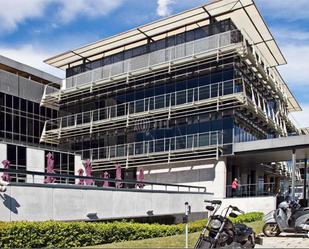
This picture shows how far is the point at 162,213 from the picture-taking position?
22.4 meters

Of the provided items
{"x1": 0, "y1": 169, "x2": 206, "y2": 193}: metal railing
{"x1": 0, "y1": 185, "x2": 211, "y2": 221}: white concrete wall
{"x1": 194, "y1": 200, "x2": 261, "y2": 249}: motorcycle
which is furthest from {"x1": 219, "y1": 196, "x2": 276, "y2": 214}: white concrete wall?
{"x1": 194, "y1": 200, "x2": 261, "y2": 249}: motorcycle

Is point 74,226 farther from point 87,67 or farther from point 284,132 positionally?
point 284,132

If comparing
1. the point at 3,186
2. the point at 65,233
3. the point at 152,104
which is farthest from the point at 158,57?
the point at 65,233

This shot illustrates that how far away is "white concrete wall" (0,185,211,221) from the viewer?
44.7 ft

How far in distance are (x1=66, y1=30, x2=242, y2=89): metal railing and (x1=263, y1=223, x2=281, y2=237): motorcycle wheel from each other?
1657cm

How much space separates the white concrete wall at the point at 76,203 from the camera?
536 inches

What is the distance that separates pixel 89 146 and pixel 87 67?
6.77m

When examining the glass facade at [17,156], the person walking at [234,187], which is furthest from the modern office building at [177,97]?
the glass facade at [17,156]

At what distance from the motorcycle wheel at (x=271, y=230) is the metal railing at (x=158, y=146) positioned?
46.6 ft

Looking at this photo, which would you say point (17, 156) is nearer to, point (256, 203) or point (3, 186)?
point (256, 203)

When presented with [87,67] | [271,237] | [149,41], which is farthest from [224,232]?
[87,67]

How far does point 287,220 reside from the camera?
14.2 m

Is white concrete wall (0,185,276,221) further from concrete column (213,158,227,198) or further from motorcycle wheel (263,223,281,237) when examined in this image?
motorcycle wheel (263,223,281,237)

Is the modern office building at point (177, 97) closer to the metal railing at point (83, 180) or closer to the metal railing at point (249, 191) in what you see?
the metal railing at point (249, 191)
